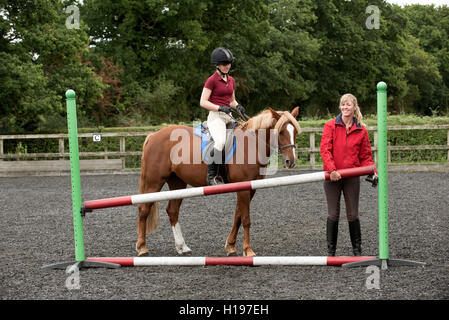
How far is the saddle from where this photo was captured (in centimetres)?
650

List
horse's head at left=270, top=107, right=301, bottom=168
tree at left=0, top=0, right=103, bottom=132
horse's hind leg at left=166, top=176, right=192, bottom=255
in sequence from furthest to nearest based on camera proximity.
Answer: tree at left=0, top=0, right=103, bottom=132
horse's hind leg at left=166, top=176, right=192, bottom=255
horse's head at left=270, top=107, right=301, bottom=168

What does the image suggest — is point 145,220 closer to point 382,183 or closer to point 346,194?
point 346,194

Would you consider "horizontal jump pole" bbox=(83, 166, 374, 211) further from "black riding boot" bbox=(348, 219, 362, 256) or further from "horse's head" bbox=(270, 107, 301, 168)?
"black riding boot" bbox=(348, 219, 362, 256)

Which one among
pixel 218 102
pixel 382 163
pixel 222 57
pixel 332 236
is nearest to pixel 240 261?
pixel 332 236

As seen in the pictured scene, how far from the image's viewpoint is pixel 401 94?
4494 cm

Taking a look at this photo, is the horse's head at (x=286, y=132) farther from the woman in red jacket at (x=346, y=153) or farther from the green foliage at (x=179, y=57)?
the green foliage at (x=179, y=57)

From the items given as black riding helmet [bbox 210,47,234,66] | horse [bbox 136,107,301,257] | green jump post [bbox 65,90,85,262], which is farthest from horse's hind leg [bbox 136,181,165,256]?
black riding helmet [bbox 210,47,234,66]

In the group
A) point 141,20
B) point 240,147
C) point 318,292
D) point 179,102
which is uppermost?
point 141,20

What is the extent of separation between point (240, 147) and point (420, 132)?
13871 mm

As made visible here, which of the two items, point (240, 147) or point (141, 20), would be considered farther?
point (141, 20)

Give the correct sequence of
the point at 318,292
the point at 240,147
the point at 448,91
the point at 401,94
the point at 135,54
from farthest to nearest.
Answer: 1. the point at 448,91
2. the point at 401,94
3. the point at 135,54
4. the point at 240,147
5. the point at 318,292

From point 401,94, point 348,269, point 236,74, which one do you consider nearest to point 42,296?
point 348,269

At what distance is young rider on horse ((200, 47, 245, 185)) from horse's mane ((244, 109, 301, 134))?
204 mm
